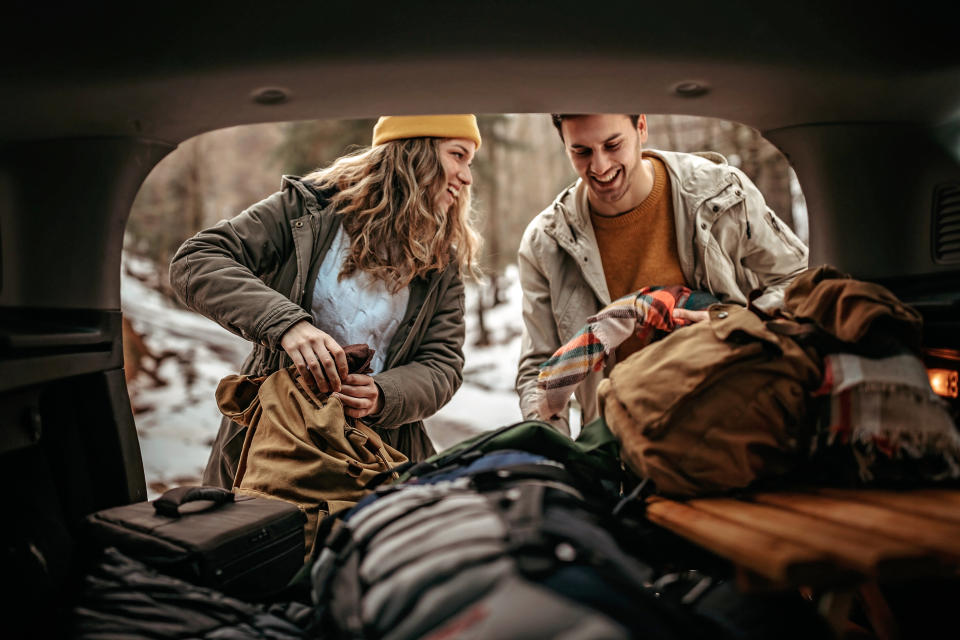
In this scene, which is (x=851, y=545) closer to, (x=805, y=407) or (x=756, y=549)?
(x=756, y=549)

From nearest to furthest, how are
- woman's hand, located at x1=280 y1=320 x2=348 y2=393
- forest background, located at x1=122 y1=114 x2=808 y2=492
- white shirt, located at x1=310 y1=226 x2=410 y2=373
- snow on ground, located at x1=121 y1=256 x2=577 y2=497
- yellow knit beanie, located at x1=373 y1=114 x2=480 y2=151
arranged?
woman's hand, located at x1=280 y1=320 x2=348 y2=393 < white shirt, located at x1=310 y1=226 x2=410 y2=373 < yellow knit beanie, located at x1=373 y1=114 x2=480 y2=151 < forest background, located at x1=122 y1=114 x2=808 y2=492 < snow on ground, located at x1=121 y1=256 x2=577 y2=497

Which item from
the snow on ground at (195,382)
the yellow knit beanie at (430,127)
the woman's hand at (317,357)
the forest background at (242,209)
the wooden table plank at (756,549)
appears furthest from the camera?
the snow on ground at (195,382)

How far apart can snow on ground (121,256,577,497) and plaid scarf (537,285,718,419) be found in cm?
491

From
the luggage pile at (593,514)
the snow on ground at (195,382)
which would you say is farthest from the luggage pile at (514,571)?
the snow on ground at (195,382)

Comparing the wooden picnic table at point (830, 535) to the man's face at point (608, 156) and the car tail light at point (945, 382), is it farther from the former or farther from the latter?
the man's face at point (608, 156)

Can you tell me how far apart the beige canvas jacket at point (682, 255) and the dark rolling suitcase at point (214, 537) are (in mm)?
845

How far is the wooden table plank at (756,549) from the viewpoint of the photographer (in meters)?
0.91

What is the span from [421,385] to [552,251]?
727 mm

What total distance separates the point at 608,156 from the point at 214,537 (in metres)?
1.64

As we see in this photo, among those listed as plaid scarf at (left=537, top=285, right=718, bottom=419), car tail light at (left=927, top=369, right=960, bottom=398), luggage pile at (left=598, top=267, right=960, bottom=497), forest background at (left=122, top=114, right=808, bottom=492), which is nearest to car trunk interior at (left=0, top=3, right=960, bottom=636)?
car tail light at (left=927, top=369, right=960, bottom=398)

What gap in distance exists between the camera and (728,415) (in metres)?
1.25

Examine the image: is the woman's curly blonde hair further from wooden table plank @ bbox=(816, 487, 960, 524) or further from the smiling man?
wooden table plank @ bbox=(816, 487, 960, 524)

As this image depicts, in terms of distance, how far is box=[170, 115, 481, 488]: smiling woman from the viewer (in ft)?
6.54

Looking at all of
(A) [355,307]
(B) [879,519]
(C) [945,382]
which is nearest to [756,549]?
(B) [879,519]
